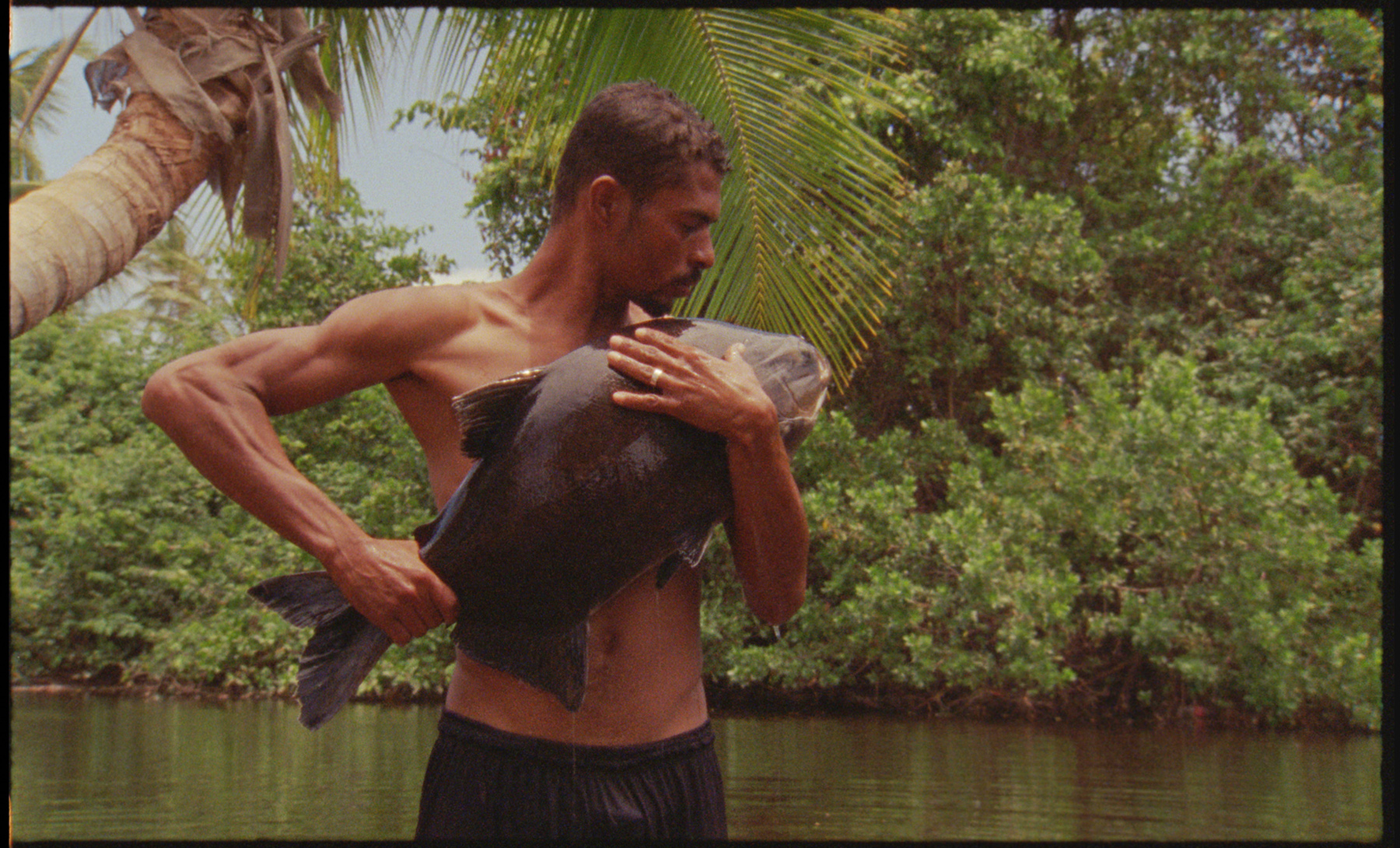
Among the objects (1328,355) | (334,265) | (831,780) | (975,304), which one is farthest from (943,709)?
(334,265)

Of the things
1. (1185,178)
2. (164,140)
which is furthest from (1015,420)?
(164,140)

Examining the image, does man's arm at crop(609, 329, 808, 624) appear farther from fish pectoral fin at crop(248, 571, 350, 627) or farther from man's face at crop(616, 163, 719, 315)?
fish pectoral fin at crop(248, 571, 350, 627)

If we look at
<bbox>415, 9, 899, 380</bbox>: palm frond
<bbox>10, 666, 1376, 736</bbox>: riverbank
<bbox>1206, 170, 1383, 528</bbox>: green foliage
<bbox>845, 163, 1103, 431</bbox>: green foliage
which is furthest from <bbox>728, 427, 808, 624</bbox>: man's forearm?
<bbox>1206, 170, 1383, 528</bbox>: green foliage

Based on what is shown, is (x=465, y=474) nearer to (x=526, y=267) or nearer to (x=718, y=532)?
(x=526, y=267)

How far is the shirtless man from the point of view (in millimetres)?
1503

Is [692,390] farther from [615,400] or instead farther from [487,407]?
[487,407]

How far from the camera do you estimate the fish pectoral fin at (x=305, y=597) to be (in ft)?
5.28

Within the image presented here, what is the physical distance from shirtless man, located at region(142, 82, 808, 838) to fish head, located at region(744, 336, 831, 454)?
0.30 feet

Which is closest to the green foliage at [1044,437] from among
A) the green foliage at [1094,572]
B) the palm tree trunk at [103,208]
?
the green foliage at [1094,572]

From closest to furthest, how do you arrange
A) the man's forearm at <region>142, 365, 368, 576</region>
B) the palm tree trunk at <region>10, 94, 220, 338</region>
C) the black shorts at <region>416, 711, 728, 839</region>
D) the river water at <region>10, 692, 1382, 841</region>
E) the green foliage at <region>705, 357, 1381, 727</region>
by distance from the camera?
the man's forearm at <region>142, 365, 368, 576</region>, the black shorts at <region>416, 711, 728, 839</region>, the palm tree trunk at <region>10, 94, 220, 338</region>, the river water at <region>10, 692, 1382, 841</region>, the green foliage at <region>705, 357, 1381, 727</region>

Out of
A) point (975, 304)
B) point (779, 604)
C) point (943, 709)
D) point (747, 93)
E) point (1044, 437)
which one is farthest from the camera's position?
point (975, 304)

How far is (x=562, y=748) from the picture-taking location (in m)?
1.61

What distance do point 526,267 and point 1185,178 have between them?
1198 centimetres

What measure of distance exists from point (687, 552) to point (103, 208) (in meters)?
2.10
